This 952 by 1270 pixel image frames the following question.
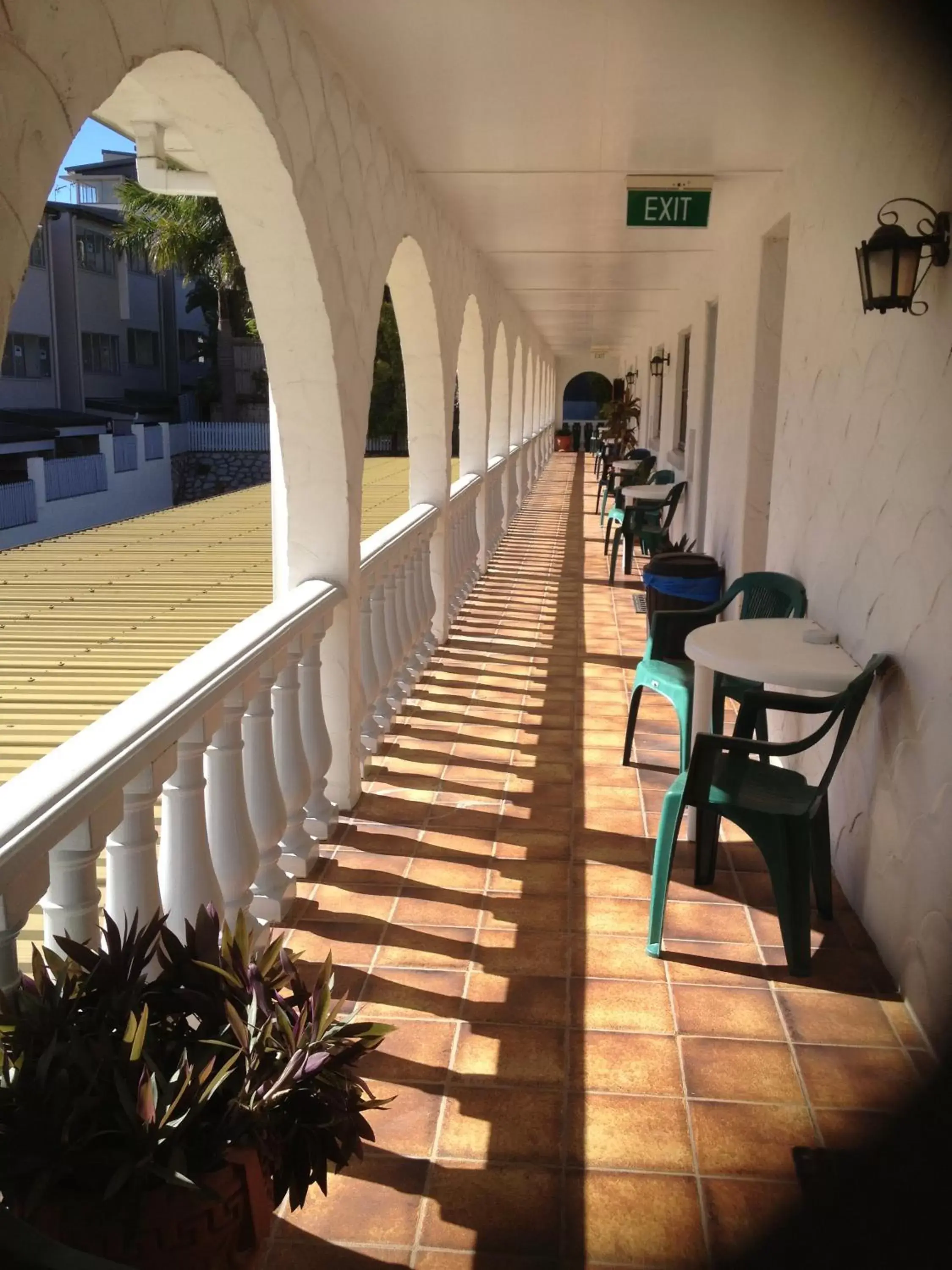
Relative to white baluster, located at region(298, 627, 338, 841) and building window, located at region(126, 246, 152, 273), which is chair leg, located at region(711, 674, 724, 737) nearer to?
white baluster, located at region(298, 627, 338, 841)

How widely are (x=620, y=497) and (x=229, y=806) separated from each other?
32.0 feet

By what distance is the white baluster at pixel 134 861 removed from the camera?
2408 mm

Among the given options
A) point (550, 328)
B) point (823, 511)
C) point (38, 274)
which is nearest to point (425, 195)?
point (823, 511)

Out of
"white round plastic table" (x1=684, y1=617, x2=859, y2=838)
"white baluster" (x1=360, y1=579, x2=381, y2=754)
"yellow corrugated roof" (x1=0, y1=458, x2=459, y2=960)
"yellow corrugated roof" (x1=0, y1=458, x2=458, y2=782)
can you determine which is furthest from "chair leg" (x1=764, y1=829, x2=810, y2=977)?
"yellow corrugated roof" (x1=0, y1=458, x2=458, y2=782)

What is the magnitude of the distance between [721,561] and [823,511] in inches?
123

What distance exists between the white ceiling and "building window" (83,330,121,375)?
24.6 m

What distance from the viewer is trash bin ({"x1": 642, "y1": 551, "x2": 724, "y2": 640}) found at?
699 centimetres

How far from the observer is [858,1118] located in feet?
8.77

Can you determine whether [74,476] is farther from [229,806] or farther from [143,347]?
[229,806]

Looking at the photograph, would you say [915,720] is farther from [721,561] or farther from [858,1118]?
[721,561]

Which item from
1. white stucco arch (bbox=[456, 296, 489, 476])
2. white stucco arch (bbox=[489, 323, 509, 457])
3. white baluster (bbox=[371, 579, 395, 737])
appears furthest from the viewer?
white stucco arch (bbox=[489, 323, 509, 457])

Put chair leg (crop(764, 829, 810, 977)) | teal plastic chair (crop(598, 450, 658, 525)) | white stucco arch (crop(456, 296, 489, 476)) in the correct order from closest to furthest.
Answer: chair leg (crop(764, 829, 810, 977)) < white stucco arch (crop(456, 296, 489, 476)) < teal plastic chair (crop(598, 450, 658, 525))

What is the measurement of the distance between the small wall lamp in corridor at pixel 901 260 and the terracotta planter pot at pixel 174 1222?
2823mm

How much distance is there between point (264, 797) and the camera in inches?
133
